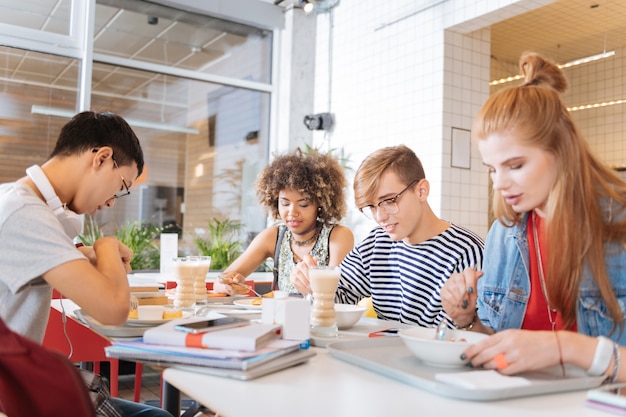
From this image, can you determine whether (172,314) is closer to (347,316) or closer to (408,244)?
(347,316)

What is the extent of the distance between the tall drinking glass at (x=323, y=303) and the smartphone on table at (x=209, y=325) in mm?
232

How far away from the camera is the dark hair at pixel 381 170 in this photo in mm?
1902

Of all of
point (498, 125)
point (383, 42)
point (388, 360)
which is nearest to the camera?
point (388, 360)

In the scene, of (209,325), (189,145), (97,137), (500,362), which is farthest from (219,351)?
(189,145)

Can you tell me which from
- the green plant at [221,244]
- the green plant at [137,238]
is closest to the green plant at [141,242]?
the green plant at [137,238]

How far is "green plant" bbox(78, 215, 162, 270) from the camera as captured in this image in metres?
4.68

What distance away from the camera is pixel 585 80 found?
21.9 feet

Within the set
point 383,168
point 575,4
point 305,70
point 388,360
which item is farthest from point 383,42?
point 388,360

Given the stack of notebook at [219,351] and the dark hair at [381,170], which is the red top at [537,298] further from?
the stack of notebook at [219,351]

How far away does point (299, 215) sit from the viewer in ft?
9.35

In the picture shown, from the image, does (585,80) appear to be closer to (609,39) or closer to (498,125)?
(609,39)

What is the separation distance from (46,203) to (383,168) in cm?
103

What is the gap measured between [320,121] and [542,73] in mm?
4292

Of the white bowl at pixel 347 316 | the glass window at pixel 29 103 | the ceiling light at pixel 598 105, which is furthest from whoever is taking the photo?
the ceiling light at pixel 598 105
